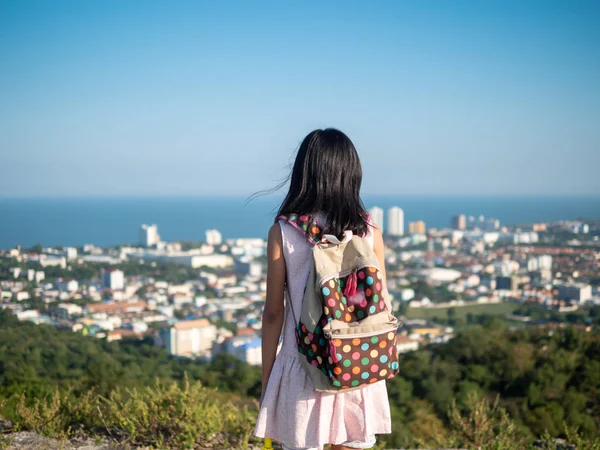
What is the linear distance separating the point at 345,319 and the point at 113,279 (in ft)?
60.8

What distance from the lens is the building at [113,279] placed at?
18.5 metres

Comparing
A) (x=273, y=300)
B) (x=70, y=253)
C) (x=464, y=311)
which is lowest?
(x=464, y=311)

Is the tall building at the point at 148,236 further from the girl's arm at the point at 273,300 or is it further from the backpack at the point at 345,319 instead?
the backpack at the point at 345,319

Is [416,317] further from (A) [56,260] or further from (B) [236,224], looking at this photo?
(B) [236,224]

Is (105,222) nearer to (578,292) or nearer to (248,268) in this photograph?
(248,268)

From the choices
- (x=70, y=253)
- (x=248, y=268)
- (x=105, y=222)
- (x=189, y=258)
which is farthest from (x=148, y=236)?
(x=70, y=253)

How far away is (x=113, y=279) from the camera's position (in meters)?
18.7

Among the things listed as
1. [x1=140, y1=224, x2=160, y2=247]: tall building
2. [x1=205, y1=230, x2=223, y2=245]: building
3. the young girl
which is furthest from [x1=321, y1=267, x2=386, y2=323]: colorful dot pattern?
[x1=205, y1=230, x2=223, y2=245]: building

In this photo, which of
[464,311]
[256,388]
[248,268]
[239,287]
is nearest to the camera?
[256,388]

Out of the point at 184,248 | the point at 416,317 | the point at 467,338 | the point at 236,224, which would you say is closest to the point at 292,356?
the point at 467,338

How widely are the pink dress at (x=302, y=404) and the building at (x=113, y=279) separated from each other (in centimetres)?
1809

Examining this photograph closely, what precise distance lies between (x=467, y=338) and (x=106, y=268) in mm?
12530

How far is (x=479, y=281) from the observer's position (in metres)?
27.1

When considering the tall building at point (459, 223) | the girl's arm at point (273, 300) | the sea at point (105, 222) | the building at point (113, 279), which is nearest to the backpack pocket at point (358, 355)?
the girl's arm at point (273, 300)
